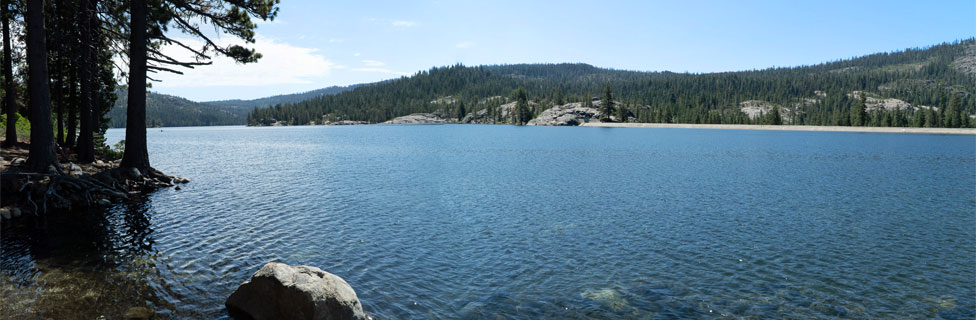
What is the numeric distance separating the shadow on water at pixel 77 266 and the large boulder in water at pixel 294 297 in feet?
7.47

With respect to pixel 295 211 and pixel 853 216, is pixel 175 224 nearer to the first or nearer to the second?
pixel 295 211

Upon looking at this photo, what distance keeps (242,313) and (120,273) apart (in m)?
5.65

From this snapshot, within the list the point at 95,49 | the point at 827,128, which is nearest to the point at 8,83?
the point at 95,49

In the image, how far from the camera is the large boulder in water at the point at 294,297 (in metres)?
10.6

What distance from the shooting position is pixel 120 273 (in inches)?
563

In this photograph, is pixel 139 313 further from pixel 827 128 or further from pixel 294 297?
pixel 827 128

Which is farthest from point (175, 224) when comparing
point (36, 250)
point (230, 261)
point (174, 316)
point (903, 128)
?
point (903, 128)

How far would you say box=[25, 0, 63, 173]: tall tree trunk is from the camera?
882 inches

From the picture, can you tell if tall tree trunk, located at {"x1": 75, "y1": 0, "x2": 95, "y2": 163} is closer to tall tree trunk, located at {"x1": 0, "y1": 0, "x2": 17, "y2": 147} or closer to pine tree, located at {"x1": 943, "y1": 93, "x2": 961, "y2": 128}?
tall tree trunk, located at {"x1": 0, "y1": 0, "x2": 17, "y2": 147}

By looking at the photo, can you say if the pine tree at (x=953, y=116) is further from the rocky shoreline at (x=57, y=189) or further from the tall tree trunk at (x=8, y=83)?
the tall tree trunk at (x=8, y=83)

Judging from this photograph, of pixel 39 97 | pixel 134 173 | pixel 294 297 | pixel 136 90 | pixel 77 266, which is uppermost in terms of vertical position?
→ pixel 136 90

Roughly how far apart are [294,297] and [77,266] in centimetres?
911

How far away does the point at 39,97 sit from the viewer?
23094 millimetres

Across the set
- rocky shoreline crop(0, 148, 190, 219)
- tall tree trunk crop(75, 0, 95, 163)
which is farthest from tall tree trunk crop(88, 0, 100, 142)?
rocky shoreline crop(0, 148, 190, 219)
